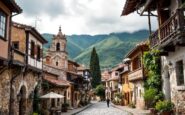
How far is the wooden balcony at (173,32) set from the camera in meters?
12.6

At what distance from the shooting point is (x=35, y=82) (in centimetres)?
2612

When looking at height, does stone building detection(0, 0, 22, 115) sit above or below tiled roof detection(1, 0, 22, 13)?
below

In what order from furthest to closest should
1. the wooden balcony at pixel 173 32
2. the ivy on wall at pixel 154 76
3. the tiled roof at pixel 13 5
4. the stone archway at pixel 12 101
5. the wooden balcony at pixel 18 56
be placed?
the ivy on wall at pixel 154 76 → the stone archway at pixel 12 101 → the wooden balcony at pixel 18 56 → the tiled roof at pixel 13 5 → the wooden balcony at pixel 173 32

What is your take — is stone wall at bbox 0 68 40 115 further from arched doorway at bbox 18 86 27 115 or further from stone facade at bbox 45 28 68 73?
stone facade at bbox 45 28 68 73

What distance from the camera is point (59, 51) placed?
5325 centimetres

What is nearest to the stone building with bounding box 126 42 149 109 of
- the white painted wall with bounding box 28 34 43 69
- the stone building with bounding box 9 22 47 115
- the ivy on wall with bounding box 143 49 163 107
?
the ivy on wall with bounding box 143 49 163 107

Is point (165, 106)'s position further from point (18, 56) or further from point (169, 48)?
point (18, 56)

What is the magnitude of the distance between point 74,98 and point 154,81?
32.7 metres

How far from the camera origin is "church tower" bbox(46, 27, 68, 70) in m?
52.8

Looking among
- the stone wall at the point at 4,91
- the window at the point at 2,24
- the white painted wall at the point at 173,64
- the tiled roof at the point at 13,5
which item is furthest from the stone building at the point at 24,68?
the white painted wall at the point at 173,64

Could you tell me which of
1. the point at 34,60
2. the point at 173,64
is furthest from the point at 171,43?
the point at 34,60

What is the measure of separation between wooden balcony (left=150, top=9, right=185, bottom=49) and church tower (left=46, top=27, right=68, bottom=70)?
35637mm

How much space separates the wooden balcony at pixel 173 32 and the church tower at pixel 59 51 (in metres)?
35.6

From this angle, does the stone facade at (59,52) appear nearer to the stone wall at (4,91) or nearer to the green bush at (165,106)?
the stone wall at (4,91)
